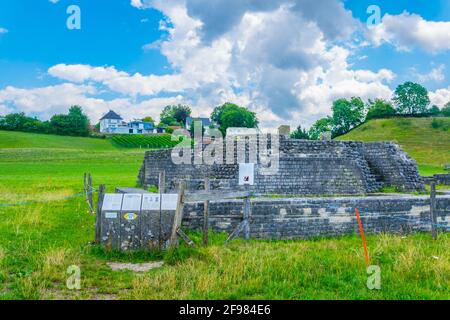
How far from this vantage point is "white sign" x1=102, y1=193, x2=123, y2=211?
7930 mm

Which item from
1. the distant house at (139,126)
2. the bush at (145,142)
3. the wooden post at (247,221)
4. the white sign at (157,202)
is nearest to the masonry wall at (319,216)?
the wooden post at (247,221)

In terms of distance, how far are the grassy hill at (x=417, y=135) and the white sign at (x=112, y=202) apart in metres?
46.4

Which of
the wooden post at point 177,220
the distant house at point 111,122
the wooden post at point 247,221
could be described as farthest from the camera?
the distant house at point 111,122

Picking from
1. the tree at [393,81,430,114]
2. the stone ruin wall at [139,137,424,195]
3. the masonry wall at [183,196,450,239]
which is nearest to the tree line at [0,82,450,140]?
the tree at [393,81,430,114]

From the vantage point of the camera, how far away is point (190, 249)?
24.6 feet

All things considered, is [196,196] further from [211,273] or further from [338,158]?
[338,158]

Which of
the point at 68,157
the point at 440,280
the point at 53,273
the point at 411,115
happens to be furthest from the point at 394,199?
the point at 411,115

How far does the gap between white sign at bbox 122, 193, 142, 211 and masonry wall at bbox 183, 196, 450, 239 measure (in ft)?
4.88

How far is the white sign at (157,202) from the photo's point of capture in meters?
7.97

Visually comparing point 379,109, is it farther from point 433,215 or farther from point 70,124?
point 433,215

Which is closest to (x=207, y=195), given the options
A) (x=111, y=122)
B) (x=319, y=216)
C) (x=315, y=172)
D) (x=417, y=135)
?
(x=319, y=216)

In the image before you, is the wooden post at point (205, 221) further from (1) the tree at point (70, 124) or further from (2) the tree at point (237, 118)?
(2) the tree at point (237, 118)
